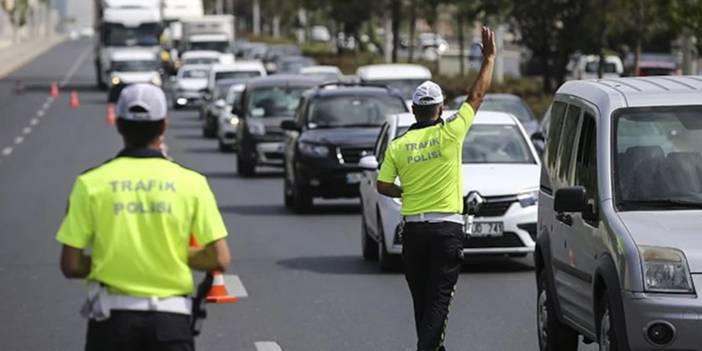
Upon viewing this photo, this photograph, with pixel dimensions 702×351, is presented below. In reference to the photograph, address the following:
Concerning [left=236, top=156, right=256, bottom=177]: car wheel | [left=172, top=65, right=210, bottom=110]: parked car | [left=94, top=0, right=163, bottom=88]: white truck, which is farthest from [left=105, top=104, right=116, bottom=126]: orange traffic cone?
[left=236, top=156, right=256, bottom=177]: car wheel

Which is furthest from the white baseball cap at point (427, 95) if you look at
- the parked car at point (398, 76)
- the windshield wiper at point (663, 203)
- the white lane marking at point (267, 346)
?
the parked car at point (398, 76)

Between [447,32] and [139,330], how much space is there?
466 feet

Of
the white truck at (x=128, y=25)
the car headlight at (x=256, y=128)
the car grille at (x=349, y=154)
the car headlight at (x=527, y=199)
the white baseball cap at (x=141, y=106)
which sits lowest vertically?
the white truck at (x=128, y=25)

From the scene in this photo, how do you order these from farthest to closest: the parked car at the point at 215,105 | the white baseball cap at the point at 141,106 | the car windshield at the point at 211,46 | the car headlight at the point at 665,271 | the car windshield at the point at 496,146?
the car windshield at the point at 211,46, the parked car at the point at 215,105, the car windshield at the point at 496,146, the car headlight at the point at 665,271, the white baseball cap at the point at 141,106

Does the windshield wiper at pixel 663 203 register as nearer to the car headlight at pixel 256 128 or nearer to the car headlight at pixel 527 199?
the car headlight at pixel 527 199

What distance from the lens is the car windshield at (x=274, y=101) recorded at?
31.8 metres

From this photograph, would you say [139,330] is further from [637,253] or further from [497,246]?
[497,246]

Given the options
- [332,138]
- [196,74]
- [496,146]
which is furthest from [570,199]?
[196,74]

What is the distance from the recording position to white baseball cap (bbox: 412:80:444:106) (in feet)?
34.4

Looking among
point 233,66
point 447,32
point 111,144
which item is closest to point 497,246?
point 111,144

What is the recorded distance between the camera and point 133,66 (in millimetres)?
65938

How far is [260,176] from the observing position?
32.4 meters

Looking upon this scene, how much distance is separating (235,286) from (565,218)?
19.7 feet

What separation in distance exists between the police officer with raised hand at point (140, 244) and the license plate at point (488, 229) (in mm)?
9939
